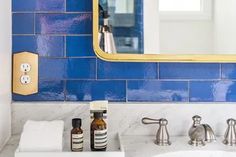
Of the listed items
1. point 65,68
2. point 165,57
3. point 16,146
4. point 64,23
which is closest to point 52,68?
point 65,68

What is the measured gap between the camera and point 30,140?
95 cm

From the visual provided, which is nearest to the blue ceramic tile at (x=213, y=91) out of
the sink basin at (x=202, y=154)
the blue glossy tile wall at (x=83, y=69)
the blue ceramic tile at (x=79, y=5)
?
the blue glossy tile wall at (x=83, y=69)

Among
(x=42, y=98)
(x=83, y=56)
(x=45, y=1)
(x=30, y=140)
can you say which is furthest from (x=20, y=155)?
(x=45, y=1)

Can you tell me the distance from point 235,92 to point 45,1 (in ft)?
2.48

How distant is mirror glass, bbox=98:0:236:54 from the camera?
1.22m

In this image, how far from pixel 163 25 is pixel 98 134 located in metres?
0.47

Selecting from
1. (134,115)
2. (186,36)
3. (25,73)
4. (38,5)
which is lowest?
(134,115)

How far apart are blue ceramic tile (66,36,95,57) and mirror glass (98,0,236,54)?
49 mm

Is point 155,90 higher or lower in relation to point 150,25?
lower

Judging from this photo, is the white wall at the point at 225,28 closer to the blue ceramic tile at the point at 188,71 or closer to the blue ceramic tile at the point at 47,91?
the blue ceramic tile at the point at 188,71

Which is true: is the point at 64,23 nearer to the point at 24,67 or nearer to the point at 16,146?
the point at 24,67

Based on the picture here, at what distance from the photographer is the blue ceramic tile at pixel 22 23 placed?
4.03 ft

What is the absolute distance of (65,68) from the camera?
1.24m

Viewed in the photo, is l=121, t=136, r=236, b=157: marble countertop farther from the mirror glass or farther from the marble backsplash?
the mirror glass
